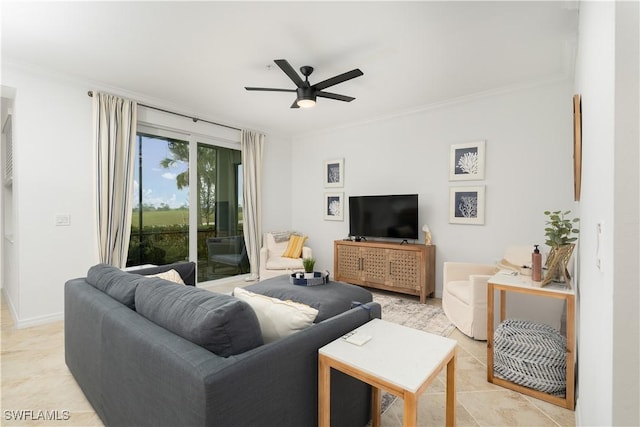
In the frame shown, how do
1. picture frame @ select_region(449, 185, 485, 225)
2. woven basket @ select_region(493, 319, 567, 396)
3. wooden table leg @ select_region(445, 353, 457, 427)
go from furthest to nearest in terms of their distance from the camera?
picture frame @ select_region(449, 185, 485, 225)
woven basket @ select_region(493, 319, 567, 396)
wooden table leg @ select_region(445, 353, 457, 427)

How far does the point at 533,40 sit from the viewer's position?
2.59 m

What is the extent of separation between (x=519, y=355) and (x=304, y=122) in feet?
13.9

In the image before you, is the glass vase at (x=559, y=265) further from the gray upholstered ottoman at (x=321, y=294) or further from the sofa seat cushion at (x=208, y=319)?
the sofa seat cushion at (x=208, y=319)

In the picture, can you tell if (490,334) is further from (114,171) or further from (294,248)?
(114,171)

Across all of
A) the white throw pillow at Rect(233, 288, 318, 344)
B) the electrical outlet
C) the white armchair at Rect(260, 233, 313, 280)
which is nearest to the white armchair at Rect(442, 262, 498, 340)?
the white throw pillow at Rect(233, 288, 318, 344)

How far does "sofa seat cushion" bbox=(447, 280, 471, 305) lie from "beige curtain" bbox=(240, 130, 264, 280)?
3.21 meters

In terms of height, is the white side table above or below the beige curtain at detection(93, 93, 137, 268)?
below

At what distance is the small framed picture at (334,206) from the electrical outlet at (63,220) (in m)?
3.56

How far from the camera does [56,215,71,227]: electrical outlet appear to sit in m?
3.32

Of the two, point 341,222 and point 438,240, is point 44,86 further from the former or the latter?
point 438,240

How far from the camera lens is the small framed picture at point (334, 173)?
17.1ft

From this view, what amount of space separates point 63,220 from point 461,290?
4342 mm

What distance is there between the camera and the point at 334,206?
209 inches

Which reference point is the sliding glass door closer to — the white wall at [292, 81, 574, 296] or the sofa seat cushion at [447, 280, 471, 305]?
the white wall at [292, 81, 574, 296]
